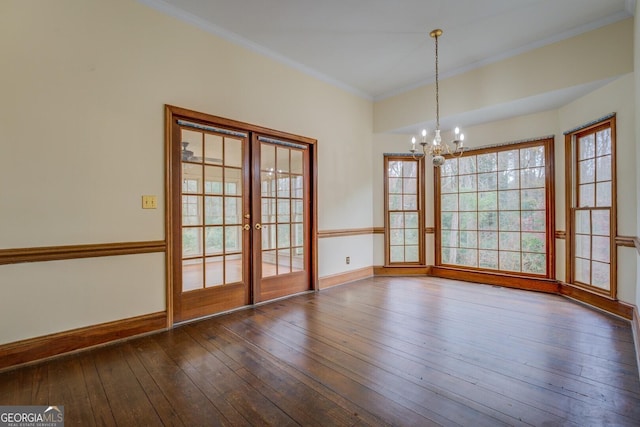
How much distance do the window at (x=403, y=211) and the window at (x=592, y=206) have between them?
6.95 ft

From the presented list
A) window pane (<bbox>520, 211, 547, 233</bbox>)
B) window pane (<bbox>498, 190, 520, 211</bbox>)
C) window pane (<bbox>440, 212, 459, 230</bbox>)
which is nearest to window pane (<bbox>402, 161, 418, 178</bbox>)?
window pane (<bbox>440, 212, 459, 230</bbox>)

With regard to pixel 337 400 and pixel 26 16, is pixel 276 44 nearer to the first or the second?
pixel 26 16

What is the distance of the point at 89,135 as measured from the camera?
261 centimetres

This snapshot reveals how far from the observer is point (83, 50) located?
102 inches

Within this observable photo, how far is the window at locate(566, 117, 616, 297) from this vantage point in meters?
3.49

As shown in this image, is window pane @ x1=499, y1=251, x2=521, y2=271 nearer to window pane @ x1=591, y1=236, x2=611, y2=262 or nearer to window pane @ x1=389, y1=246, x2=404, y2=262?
window pane @ x1=591, y1=236, x2=611, y2=262

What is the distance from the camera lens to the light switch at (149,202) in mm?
2916

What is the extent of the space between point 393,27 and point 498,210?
3.24 m

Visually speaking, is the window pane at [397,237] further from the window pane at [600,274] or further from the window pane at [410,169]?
the window pane at [600,274]

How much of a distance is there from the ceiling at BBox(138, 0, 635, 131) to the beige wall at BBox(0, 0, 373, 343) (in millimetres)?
407

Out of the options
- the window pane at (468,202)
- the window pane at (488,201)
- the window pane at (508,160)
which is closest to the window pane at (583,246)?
the window pane at (488,201)

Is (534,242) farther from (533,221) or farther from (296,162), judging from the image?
(296,162)

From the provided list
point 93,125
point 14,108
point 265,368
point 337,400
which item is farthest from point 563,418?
point 14,108

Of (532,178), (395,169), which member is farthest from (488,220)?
(395,169)
